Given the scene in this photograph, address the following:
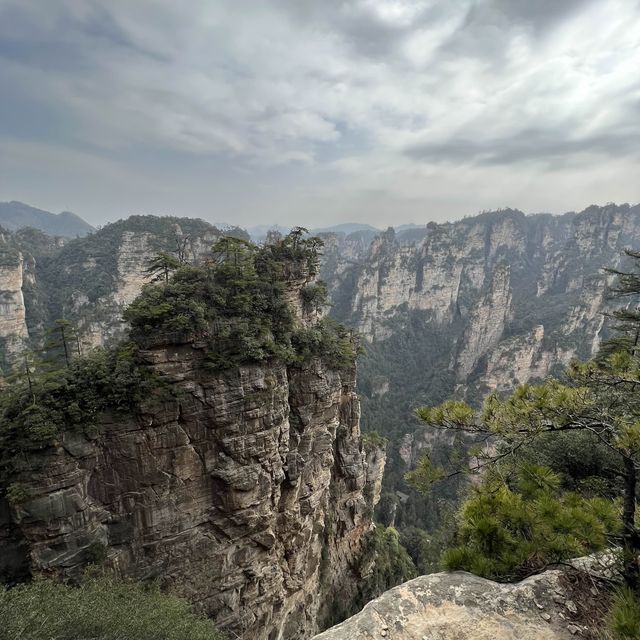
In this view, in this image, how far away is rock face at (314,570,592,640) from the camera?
3.78 meters

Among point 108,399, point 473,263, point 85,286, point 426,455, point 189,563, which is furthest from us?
point 473,263

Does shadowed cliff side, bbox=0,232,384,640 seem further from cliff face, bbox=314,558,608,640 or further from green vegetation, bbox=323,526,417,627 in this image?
cliff face, bbox=314,558,608,640

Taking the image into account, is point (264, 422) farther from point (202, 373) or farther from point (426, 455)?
point (426, 455)

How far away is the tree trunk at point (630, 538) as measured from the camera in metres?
3.55

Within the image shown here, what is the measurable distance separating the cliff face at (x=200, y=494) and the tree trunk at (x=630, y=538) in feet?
45.0

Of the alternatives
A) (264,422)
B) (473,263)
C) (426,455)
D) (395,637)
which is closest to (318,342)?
(264,422)

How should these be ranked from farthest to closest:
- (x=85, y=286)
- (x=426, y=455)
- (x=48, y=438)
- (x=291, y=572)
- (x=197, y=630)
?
(x=85, y=286) < (x=291, y=572) < (x=48, y=438) < (x=197, y=630) < (x=426, y=455)

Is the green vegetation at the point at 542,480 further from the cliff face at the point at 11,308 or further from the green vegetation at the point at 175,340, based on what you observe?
the cliff face at the point at 11,308

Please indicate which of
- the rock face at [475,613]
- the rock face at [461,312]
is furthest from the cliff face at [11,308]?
the rock face at [475,613]

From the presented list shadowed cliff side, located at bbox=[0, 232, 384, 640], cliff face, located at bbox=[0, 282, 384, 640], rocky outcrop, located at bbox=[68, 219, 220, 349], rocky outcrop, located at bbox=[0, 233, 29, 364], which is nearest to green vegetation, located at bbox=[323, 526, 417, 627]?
shadowed cliff side, located at bbox=[0, 232, 384, 640]

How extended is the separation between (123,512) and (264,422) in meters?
6.06

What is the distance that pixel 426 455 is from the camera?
5.21m

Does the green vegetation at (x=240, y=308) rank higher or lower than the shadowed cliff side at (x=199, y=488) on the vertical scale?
higher

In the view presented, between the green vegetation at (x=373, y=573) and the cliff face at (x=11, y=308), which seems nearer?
the green vegetation at (x=373, y=573)
